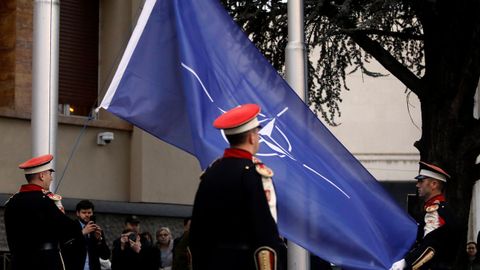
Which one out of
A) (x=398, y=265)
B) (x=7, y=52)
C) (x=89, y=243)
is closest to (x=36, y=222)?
(x=89, y=243)

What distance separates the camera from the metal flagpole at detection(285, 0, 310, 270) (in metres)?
11.3

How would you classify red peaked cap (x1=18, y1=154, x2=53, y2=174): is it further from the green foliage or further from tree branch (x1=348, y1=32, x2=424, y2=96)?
tree branch (x1=348, y1=32, x2=424, y2=96)

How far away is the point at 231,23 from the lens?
31.6 ft

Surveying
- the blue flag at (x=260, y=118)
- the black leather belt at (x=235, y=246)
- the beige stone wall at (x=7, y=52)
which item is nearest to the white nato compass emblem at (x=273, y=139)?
the blue flag at (x=260, y=118)

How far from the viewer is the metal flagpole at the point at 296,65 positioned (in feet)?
37.1

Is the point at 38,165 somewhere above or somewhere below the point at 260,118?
below

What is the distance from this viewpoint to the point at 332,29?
14.2 metres

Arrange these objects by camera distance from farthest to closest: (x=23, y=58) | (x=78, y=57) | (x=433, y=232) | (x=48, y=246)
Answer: (x=78, y=57) < (x=23, y=58) < (x=433, y=232) < (x=48, y=246)

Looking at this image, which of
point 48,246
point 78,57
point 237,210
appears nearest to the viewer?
point 237,210

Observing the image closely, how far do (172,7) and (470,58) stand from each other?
5.73 m

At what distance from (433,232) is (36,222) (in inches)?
137

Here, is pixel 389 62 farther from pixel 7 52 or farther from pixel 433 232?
pixel 7 52

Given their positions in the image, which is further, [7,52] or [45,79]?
[7,52]

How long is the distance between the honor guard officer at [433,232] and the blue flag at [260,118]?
2.58 ft
